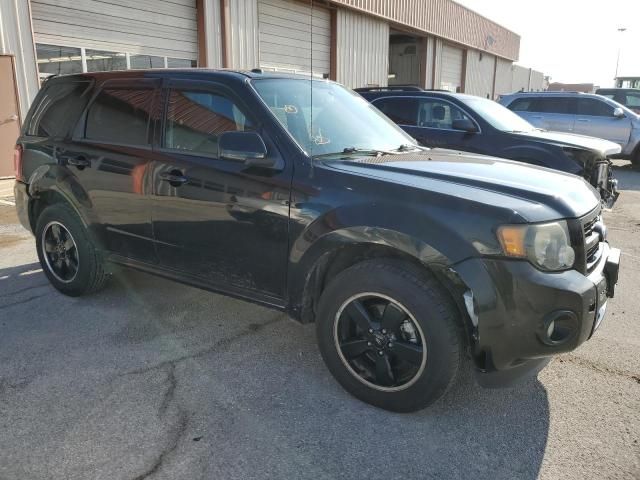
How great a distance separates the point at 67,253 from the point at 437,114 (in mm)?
5604

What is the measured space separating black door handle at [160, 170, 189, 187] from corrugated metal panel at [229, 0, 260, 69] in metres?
9.73

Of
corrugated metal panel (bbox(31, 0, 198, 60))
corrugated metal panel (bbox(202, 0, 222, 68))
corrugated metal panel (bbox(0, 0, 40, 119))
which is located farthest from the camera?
corrugated metal panel (bbox(202, 0, 222, 68))

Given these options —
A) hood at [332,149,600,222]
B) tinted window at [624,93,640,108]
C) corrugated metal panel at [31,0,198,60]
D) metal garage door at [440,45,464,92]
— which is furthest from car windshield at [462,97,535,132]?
metal garage door at [440,45,464,92]

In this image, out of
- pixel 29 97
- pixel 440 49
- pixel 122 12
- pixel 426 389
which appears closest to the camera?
pixel 426 389

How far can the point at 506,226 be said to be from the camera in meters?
2.42

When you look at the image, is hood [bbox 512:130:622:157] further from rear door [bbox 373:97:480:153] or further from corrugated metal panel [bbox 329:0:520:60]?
corrugated metal panel [bbox 329:0:520:60]

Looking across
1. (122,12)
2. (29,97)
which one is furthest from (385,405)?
(122,12)

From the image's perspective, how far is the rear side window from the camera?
4.17 metres

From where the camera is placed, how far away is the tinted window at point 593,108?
13.2 meters

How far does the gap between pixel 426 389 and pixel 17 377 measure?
241 centimetres

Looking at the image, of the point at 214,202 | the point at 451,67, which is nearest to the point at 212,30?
the point at 214,202

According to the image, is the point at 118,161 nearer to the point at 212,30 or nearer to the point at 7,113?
the point at 7,113

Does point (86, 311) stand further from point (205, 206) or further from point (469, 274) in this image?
point (469, 274)

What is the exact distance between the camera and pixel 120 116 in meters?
3.88
